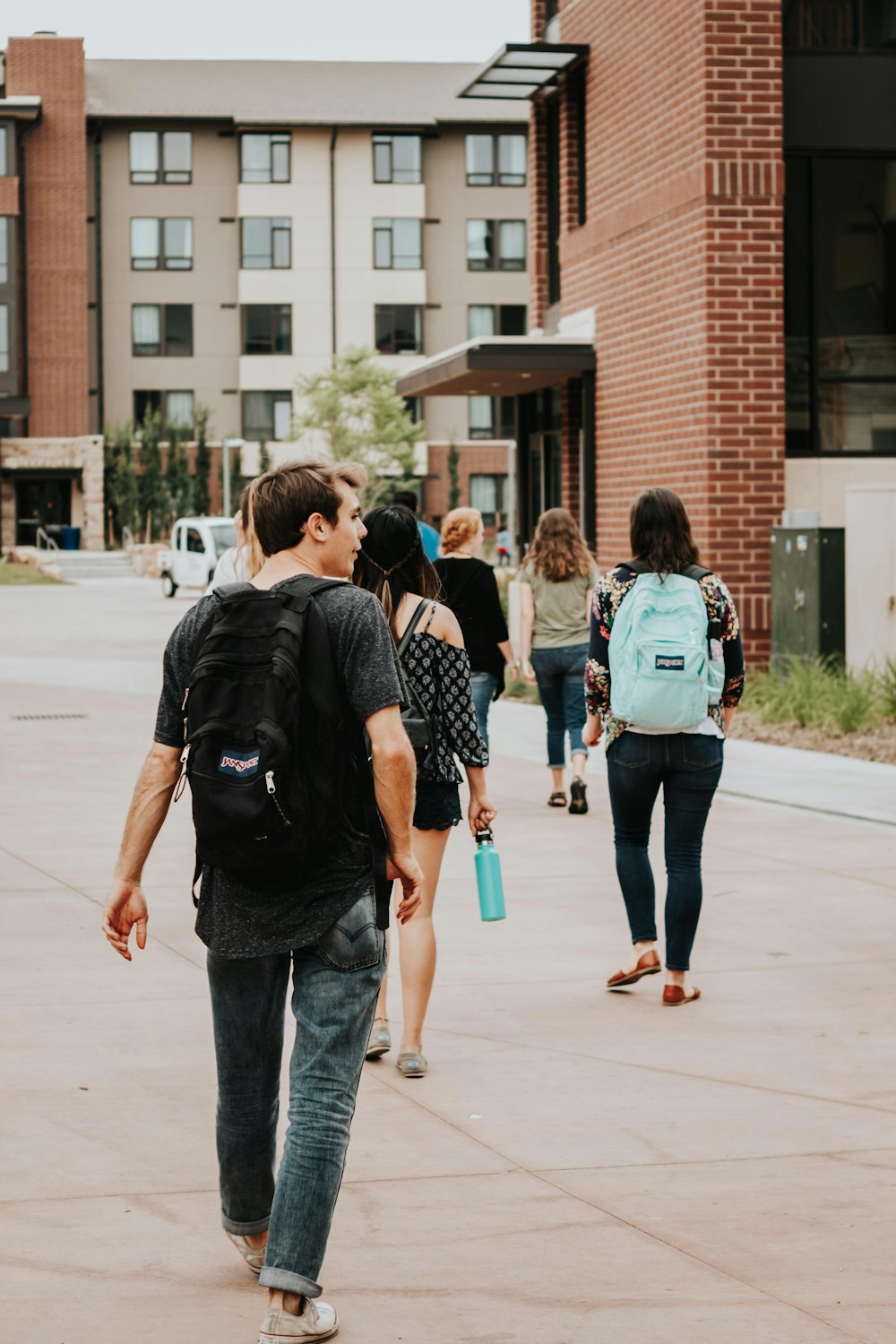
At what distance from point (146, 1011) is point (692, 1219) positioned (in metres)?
2.71

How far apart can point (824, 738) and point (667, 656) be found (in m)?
8.12

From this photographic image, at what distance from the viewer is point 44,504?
66.6m

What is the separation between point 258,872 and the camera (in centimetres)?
384

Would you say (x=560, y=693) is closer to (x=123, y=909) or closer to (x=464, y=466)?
(x=123, y=909)

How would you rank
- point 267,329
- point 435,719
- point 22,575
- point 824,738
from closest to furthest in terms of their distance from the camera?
1. point 435,719
2. point 824,738
3. point 22,575
4. point 267,329

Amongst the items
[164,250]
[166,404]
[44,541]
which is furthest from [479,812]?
[166,404]

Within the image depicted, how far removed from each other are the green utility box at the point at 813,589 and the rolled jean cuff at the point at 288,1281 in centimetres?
1327

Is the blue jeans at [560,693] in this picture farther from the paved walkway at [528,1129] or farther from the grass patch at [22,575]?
the grass patch at [22,575]

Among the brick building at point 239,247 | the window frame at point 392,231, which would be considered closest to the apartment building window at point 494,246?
the brick building at point 239,247

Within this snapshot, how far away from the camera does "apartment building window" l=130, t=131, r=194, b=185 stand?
218 feet

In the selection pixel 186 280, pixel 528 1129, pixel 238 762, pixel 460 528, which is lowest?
pixel 528 1129

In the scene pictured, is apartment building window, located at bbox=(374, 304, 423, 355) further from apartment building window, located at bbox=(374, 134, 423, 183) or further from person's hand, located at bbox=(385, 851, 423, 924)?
person's hand, located at bbox=(385, 851, 423, 924)

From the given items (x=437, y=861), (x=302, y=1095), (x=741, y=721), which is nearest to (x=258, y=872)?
(x=302, y=1095)

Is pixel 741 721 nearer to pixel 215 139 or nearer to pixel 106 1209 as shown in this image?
pixel 106 1209
